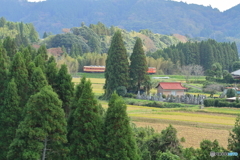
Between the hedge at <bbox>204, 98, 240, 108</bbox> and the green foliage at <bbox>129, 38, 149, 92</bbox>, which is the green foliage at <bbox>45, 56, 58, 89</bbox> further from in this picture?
the green foliage at <bbox>129, 38, 149, 92</bbox>

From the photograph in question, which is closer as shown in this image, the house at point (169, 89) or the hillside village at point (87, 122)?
the hillside village at point (87, 122)

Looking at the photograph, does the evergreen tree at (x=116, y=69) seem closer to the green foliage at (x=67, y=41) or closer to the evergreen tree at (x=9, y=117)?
the evergreen tree at (x=9, y=117)

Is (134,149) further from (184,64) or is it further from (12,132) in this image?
(184,64)

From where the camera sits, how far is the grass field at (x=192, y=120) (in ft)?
90.5

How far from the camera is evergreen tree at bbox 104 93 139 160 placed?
16.3m

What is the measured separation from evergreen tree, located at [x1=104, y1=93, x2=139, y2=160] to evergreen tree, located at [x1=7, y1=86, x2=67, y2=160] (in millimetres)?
1886

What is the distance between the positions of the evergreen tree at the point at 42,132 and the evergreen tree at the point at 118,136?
1.89m

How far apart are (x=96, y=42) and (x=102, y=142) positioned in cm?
11482

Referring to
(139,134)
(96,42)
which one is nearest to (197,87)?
(139,134)

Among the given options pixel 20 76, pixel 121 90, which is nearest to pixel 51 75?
pixel 20 76

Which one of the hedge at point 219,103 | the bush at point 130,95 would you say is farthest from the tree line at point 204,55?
the hedge at point 219,103

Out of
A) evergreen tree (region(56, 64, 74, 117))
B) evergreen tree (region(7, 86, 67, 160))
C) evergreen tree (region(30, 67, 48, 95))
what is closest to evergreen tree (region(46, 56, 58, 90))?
evergreen tree (region(56, 64, 74, 117))

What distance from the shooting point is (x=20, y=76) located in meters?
19.6

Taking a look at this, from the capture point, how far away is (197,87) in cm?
6362
